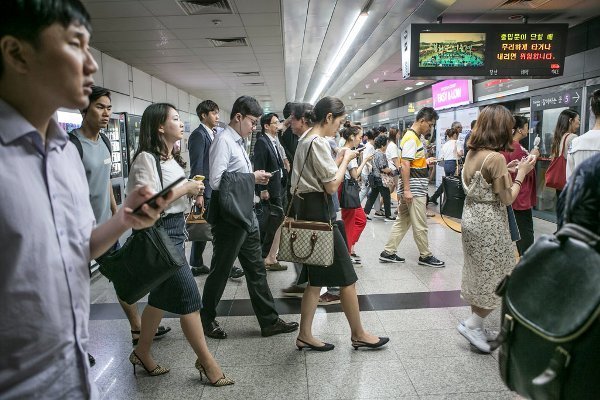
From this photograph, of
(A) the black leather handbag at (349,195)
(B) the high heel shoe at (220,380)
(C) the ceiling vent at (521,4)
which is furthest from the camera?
(C) the ceiling vent at (521,4)

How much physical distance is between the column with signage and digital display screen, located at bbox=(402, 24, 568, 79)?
1.37 m

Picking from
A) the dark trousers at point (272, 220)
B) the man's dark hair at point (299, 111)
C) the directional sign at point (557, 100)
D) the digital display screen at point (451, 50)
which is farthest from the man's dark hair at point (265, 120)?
the directional sign at point (557, 100)

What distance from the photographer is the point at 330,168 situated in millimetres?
2705

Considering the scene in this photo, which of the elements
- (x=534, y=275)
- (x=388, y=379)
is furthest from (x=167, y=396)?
(x=534, y=275)

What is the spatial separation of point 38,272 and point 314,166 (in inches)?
76.6

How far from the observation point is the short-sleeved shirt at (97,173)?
289 centimetres

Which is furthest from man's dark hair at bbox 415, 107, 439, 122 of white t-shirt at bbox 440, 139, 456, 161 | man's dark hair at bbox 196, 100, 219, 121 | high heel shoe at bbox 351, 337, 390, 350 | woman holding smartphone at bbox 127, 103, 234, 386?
white t-shirt at bbox 440, 139, 456, 161

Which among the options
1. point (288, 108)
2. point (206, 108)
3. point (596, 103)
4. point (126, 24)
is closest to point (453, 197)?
point (596, 103)

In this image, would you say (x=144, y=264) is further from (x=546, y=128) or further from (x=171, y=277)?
(x=546, y=128)

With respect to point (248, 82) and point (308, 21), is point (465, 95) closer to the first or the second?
point (308, 21)

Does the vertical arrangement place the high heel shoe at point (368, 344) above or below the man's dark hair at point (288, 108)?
below

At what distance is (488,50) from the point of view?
5.88 metres

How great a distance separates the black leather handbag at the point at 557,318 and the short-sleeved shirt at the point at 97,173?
8.49 ft

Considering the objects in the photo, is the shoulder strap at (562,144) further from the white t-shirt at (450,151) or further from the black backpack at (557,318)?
the white t-shirt at (450,151)
